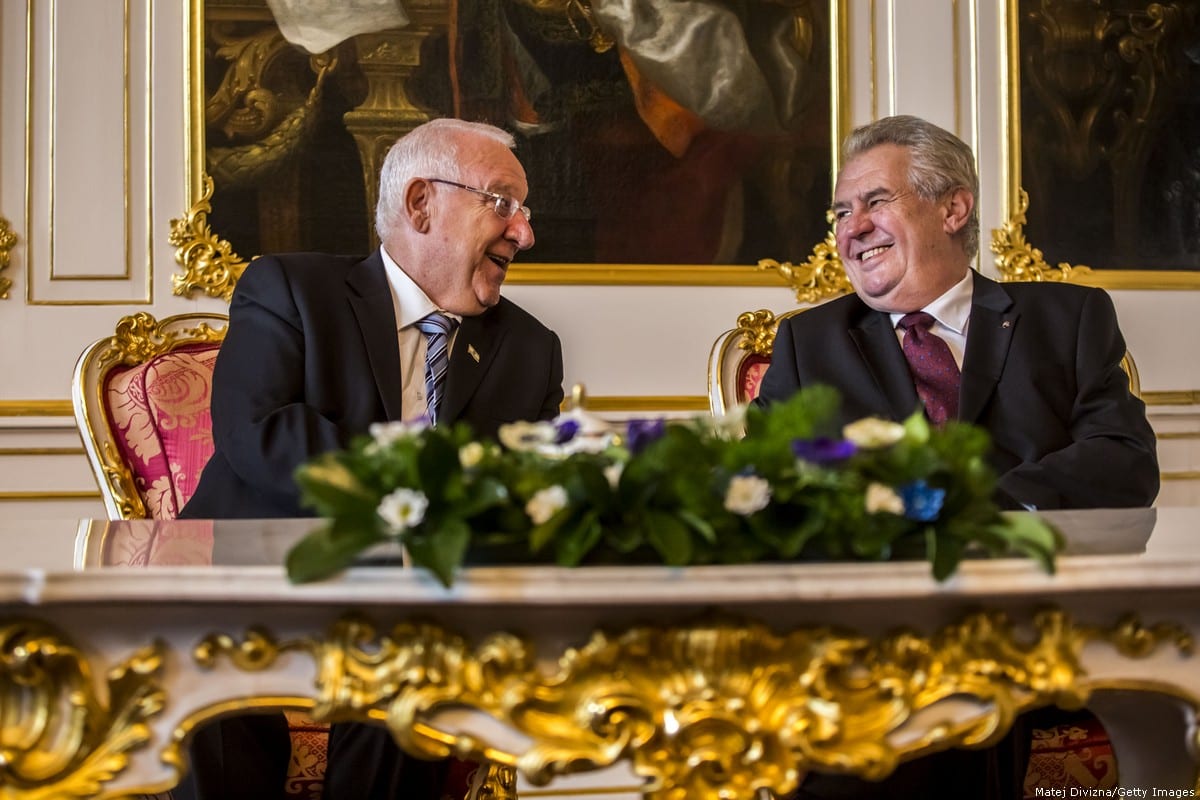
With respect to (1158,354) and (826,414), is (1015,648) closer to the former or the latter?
(826,414)

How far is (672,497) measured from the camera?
1234 mm

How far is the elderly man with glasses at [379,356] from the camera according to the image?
2213 mm

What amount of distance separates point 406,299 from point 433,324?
0.10 meters

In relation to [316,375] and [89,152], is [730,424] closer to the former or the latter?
[316,375]

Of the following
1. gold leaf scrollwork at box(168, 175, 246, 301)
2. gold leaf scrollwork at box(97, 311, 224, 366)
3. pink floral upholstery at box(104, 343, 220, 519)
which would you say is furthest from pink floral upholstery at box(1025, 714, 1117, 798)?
gold leaf scrollwork at box(168, 175, 246, 301)

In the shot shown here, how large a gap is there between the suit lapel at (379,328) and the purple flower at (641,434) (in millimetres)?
1598

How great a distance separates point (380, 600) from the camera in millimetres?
1217

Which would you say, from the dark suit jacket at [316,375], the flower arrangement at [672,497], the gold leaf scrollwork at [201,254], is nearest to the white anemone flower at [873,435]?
the flower arrangement at [672,497]

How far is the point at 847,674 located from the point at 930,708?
102 millimetres

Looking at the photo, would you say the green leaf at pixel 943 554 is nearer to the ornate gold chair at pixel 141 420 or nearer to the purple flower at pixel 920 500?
the purple flower at pixel 920 500

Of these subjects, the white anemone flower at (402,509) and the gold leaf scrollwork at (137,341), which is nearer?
the white anemone flower at (402,509)

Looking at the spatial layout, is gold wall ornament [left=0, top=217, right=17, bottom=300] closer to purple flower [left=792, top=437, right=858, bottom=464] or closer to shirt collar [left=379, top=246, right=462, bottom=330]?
shirt collar [left=379, top=246, right=462, bottom=330]

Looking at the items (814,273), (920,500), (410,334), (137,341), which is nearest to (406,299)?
(410,334)

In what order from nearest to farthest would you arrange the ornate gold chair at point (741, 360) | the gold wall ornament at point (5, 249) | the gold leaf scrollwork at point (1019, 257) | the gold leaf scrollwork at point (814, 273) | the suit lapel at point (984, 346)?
the suit lapel at point (984, 346)
the ornate gold chair at point (741, 360)
the gold wall ornament at point (5, 249)
the gold leaf scrollwork at point (814, 273)
the gold leaf scrollwork at point (1019, 257)
